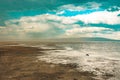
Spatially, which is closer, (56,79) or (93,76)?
(56,79)

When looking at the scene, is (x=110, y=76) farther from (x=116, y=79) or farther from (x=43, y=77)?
(x=43, y=77)

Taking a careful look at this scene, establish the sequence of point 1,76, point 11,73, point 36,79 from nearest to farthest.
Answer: point 36,79 → point 1,76 → point 11,73

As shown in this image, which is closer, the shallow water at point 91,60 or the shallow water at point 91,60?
the shallow water at point 91,60

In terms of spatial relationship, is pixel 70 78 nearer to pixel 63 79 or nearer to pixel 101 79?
pixel 63 79

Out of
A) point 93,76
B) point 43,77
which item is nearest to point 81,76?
point 93,76

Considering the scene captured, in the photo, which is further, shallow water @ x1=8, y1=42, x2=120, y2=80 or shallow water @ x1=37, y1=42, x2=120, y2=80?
shallow water @ x1=37, y1=42, x2=120, y2=80

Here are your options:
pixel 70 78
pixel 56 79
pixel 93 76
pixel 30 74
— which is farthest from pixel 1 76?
pixel 93 76

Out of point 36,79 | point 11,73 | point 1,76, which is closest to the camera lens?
point 36,79

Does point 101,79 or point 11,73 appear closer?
point 101,79
